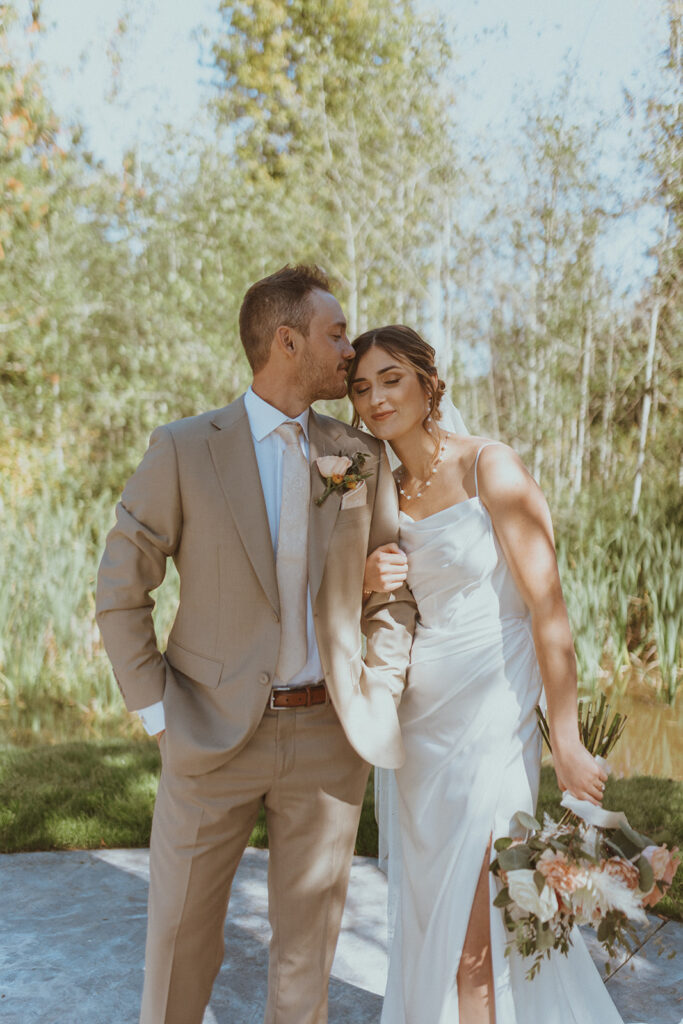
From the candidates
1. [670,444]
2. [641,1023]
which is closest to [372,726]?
[641,1023]

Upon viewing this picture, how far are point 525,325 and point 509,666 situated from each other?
247 inches

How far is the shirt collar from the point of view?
2.11m

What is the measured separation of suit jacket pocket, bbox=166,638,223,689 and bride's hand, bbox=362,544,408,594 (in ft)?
1.32

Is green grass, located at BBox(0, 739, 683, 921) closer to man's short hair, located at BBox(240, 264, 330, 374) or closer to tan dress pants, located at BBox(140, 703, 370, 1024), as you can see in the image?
tan dress pants, located at BBox(140, 703, 370, 1024)

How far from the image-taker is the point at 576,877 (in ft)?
5.94

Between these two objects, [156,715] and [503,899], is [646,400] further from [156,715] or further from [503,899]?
[156,715]

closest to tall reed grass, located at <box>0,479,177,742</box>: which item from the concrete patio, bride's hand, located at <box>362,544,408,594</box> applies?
the concrete patio

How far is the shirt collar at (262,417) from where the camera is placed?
6.93 ft

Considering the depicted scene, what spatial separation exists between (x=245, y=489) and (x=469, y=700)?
2.40 feet

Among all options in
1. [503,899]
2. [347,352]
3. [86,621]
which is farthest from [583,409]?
[503,899]

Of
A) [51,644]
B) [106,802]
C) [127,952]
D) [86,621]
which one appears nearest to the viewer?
[127,952]

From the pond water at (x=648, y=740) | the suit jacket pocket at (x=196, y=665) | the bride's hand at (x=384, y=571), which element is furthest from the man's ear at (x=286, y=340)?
the pond water at (x=648, y=740)

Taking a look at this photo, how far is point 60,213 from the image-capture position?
331 inches

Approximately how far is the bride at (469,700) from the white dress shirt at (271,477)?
21cm
